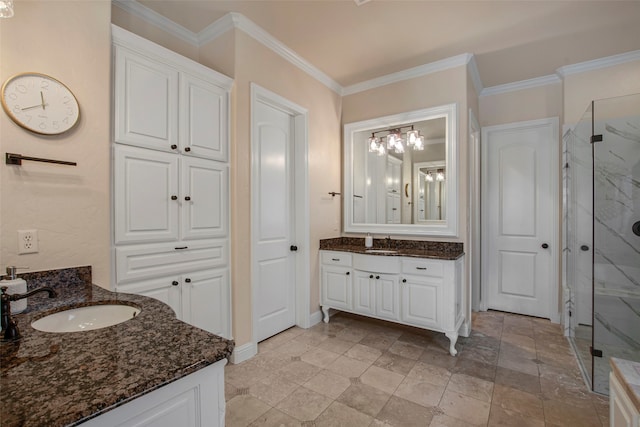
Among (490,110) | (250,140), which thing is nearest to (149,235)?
(250,140)

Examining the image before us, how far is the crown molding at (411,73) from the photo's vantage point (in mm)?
2875

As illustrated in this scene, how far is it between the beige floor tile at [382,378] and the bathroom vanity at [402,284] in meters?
0.62

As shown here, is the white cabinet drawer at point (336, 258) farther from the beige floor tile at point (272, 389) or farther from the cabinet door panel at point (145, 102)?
the cabinet door panel at point (145, 102)

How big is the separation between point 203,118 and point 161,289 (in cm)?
130

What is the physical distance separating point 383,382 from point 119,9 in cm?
335

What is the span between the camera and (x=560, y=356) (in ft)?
8.18

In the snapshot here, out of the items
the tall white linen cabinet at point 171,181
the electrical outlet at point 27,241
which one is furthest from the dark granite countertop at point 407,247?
the electrical outlet at point 27,241

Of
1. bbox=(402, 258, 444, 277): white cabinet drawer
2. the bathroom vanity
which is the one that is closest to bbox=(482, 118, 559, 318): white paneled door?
the bathroom vanity

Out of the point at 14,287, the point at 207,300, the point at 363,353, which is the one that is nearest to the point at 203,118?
the point at 207,300

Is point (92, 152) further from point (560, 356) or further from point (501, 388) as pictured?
point (560, 356)

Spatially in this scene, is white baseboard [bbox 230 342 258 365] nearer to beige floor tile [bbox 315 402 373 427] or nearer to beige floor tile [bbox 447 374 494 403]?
beige floor tile [bbox 315 402 373 427]

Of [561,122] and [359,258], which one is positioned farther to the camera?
[561,122]

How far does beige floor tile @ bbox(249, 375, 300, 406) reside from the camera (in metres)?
1.92

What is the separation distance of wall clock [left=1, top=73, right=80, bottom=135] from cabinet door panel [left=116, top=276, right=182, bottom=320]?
96 centimetres
